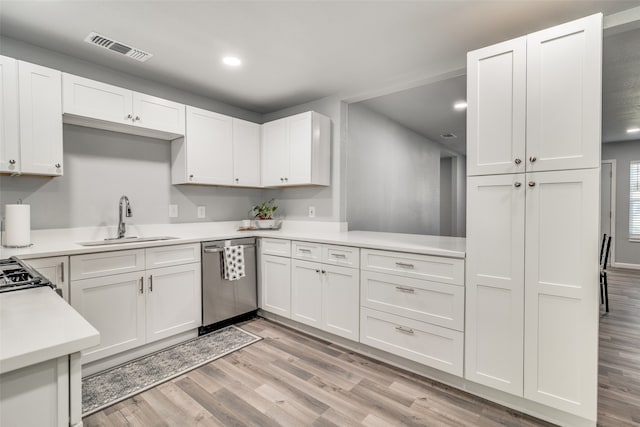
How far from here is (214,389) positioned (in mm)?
2059

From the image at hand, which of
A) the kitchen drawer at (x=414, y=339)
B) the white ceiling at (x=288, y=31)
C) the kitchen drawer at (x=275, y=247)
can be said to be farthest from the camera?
the kitchen drawer at (x=275, y=247)

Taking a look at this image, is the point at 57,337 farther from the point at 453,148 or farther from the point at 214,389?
the point at 453,148

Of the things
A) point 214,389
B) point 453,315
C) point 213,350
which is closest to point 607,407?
point 453,315

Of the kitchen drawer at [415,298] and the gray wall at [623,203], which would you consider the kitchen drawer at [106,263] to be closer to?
the kitchen drawer at [415,298]

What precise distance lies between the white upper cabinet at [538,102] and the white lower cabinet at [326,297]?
1.30 meters

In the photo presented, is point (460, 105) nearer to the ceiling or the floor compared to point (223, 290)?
nearer to the ceiling

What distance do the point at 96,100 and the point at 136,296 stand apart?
1.53 metres

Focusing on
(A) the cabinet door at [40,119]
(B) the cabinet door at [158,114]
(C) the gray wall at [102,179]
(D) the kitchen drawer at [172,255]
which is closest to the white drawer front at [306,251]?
(D) the kitchen drawer at [172,255]

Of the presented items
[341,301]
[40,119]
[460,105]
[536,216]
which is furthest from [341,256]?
[460,105]

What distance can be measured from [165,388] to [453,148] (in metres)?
6.34

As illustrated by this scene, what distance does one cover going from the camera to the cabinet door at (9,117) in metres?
2.06

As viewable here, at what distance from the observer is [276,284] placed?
10.2 ft

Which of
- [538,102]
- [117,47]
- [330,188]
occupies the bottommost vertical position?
[330,188]

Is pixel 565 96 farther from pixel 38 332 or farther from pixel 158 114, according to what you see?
pixel 158 114
